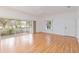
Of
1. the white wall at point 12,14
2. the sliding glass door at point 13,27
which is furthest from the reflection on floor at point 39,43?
the white wall at point 12,14

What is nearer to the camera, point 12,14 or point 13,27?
point 12,14

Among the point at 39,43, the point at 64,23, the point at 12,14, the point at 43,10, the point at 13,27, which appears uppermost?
the point at 43,10

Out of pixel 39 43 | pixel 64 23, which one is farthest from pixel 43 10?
pixel 39 43

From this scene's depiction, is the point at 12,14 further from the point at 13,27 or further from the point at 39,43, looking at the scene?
the point at 39,43

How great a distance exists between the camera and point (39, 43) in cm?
354

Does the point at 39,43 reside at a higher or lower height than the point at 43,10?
lower

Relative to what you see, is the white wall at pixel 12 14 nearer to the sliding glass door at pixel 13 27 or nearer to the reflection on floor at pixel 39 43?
the sliding glass door at pixel 13 27

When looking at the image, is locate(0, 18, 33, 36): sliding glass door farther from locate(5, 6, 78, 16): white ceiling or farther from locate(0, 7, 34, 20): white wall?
locate(5, 6, 78, 16): white ceiling

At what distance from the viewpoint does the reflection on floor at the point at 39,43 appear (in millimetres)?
3336

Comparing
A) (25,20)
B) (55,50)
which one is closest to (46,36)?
(55,50)

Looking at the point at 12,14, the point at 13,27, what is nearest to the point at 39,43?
the point at 13,27

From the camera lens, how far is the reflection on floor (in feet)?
10.9
